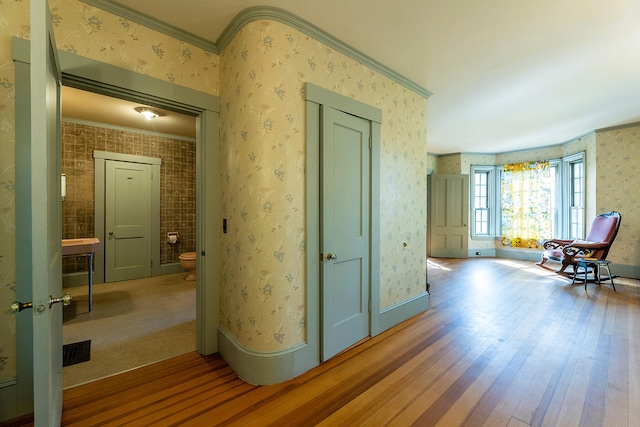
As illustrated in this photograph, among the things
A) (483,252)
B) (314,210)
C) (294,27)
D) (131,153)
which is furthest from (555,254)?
(131,153)

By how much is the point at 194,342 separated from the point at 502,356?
8.71ft

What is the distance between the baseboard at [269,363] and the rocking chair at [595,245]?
4571mm

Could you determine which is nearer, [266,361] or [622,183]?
[266,361]

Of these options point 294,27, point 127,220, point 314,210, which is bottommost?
point 127,220

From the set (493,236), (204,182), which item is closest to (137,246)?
(204,182)

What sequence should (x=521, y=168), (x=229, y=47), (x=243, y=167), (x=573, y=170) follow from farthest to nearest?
1. (x=521, y=168)
2. (x=573, y=170)
3. (x=229, y=47)
4. (x=243, y=167)

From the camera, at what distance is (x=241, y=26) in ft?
6.61

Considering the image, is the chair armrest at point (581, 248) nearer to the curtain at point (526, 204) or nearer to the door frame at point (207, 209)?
the curtain at point (526, 204)

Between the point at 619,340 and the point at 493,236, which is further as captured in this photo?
the point at 493,236

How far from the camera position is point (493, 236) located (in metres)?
7.05

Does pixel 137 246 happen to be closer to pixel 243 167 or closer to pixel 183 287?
pixel 183 287

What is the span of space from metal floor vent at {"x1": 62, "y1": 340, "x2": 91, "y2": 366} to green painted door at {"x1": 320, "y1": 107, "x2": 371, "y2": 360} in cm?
195

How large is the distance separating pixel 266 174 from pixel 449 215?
20.4 feet

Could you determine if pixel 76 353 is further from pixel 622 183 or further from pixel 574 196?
pixel 574 196
